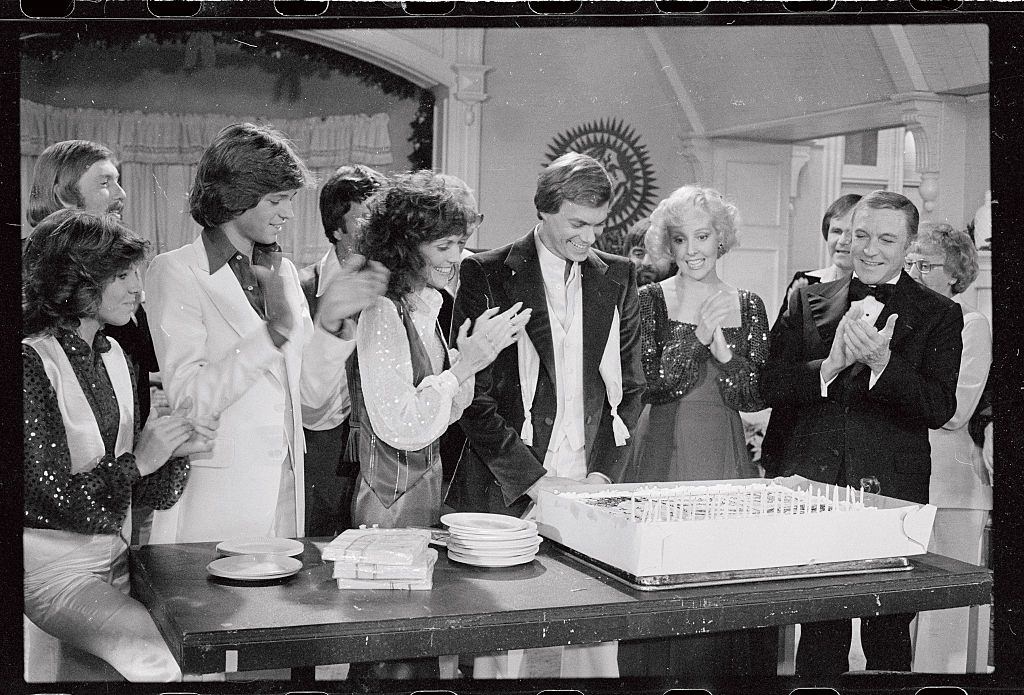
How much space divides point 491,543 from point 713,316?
1258 mm

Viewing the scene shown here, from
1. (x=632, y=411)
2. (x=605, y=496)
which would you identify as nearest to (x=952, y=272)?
(x=632, y=411)

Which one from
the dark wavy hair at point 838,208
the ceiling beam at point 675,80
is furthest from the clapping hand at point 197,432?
the dark wavy hair at point 838,208

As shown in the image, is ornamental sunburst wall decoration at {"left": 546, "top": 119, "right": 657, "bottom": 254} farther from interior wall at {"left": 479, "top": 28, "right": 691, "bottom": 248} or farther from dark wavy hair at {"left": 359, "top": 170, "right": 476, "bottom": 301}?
dark wavy hair at {"left": 359, "top": 170, "right": 476, "bottom": 301}

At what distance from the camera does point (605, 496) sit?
3531 mm

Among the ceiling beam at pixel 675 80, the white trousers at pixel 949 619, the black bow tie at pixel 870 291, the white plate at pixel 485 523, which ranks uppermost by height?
the ceiling beam at pixel 675 80

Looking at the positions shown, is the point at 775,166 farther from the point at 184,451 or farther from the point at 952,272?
the point at 184,451

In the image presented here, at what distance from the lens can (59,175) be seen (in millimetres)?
3611

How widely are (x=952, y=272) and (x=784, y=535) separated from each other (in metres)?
1.37

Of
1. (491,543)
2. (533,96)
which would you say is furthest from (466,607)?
(533,96)

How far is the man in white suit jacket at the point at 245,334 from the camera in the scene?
3.63 m

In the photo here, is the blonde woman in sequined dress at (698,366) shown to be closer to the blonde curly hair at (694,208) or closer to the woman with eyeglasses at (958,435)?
the blonde curly hair at (694,208)

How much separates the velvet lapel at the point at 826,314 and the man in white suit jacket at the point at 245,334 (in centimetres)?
155

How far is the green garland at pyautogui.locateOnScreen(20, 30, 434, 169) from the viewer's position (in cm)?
364

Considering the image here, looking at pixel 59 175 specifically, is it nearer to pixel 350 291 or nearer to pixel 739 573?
pixel 350 291
